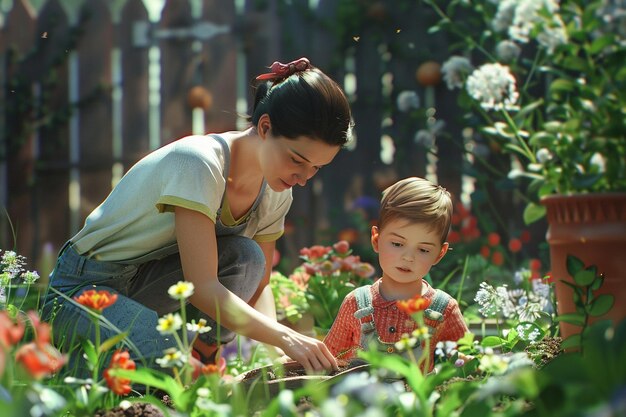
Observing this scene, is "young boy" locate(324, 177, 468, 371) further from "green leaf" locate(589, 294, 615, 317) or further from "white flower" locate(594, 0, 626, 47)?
"white flower" locate(594, 0, 626, 47)

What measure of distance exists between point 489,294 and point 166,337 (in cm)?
78

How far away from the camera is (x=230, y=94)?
15.2 ft

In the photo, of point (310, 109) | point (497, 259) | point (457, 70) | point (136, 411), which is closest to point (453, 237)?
point (497, 259)

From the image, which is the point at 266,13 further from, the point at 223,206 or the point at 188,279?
the point at 188,279

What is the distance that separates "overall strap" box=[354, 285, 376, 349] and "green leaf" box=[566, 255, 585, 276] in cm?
62

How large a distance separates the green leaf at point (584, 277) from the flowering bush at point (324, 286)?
1267mm

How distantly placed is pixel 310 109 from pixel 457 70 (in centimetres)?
174

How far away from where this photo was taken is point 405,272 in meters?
2.04

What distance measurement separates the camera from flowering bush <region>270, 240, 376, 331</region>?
2.80m

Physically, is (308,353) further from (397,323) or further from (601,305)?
(601,305)

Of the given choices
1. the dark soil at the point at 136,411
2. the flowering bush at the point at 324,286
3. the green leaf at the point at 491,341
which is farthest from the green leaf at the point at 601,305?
the flowering bush at the point at 324,286

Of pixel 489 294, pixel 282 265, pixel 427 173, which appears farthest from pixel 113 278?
pixel 427 173

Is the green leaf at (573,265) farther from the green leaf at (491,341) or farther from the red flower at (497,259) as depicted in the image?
the red flower at (497,259)

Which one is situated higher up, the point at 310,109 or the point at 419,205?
the point at 310,109
